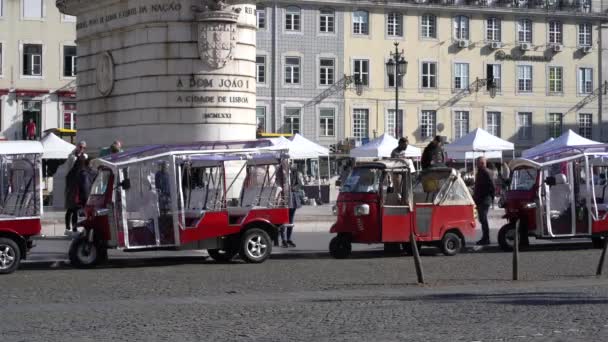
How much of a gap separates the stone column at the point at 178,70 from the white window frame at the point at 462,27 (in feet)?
129

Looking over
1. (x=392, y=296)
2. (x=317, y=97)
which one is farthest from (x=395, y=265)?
(x=317, y=97)

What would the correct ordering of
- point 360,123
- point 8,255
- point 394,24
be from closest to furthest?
point 8,255 → point 394,24 → point 360,123

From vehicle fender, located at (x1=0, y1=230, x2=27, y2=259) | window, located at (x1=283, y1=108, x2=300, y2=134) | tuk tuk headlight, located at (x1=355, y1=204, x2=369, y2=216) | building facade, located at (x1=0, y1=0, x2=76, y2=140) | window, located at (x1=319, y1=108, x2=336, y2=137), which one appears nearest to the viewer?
vehicle fender, located at (x1=0, y1=230, x2=27, y2=259)

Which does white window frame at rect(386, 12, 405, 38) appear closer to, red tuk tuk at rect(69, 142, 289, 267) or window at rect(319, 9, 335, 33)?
window at rect(319, 9, 335, 33)

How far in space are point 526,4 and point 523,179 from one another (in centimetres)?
4885

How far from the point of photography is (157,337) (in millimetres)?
12000

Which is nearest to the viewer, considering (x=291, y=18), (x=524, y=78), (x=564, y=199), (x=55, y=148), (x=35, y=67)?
(x=564, y=199)

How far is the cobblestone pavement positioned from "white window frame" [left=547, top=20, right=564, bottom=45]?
Answer: 172 feet

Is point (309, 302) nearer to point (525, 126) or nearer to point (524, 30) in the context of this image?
point (524, 30)

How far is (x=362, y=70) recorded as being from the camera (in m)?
68.2

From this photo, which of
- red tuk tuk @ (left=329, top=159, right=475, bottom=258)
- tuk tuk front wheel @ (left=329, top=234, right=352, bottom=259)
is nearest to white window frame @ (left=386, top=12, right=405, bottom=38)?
red tuk tuk @ (left=329, top=159, right=475, bottom=258)

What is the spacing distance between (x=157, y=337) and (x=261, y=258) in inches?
374

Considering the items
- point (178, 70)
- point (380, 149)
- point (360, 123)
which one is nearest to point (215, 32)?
point (178, 70)

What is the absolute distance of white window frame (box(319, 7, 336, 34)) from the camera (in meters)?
67.3
